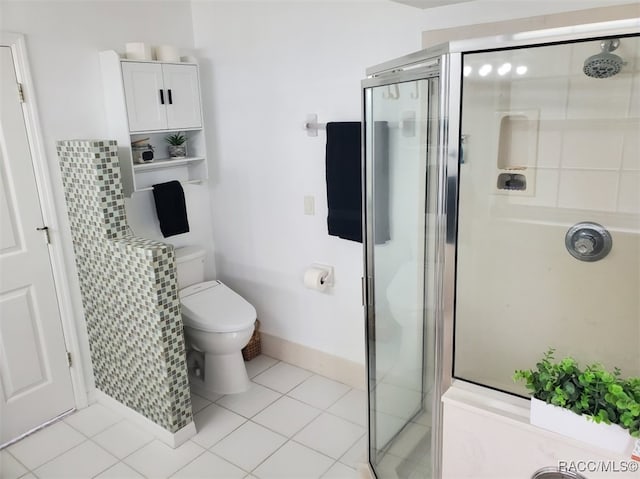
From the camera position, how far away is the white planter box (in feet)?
4.23

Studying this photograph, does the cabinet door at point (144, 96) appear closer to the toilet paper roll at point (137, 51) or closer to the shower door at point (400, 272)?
the toilet paper roll at point (137, 51)

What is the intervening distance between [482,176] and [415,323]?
692 mm

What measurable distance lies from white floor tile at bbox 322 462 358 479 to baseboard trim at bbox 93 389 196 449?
0.75 meters

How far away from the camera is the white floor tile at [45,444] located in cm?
245

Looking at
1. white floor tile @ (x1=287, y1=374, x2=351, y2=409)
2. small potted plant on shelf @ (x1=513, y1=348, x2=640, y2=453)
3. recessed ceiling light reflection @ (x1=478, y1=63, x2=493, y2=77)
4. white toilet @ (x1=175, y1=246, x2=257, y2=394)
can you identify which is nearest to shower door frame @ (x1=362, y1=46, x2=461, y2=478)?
recessed ceiling light reflection @ (x1=478, y1=63, x2=493, y2=77)

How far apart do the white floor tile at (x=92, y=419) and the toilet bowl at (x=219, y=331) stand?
545 mm

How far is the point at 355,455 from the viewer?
2.41 metres

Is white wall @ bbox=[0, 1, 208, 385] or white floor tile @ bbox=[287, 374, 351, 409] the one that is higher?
white wall @ bbox=[0, 1, 208, 385]

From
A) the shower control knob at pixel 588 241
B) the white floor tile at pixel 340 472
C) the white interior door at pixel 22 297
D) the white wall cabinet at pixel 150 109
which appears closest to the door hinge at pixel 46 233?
the white interior door at pixel 22 297

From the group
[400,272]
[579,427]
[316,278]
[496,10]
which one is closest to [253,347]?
[316,278]

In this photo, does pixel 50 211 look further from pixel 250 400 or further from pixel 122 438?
pixel 250 400

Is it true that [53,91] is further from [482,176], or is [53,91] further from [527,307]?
[527,307]

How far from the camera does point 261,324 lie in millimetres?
3369

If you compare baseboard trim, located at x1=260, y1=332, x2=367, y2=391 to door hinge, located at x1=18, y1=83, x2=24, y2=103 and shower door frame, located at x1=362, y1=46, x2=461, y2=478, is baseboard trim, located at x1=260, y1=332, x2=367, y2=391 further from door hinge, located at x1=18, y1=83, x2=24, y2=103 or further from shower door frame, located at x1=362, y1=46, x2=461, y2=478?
door hinge, located at x1=18, y1=83, x2=24, y2=103
